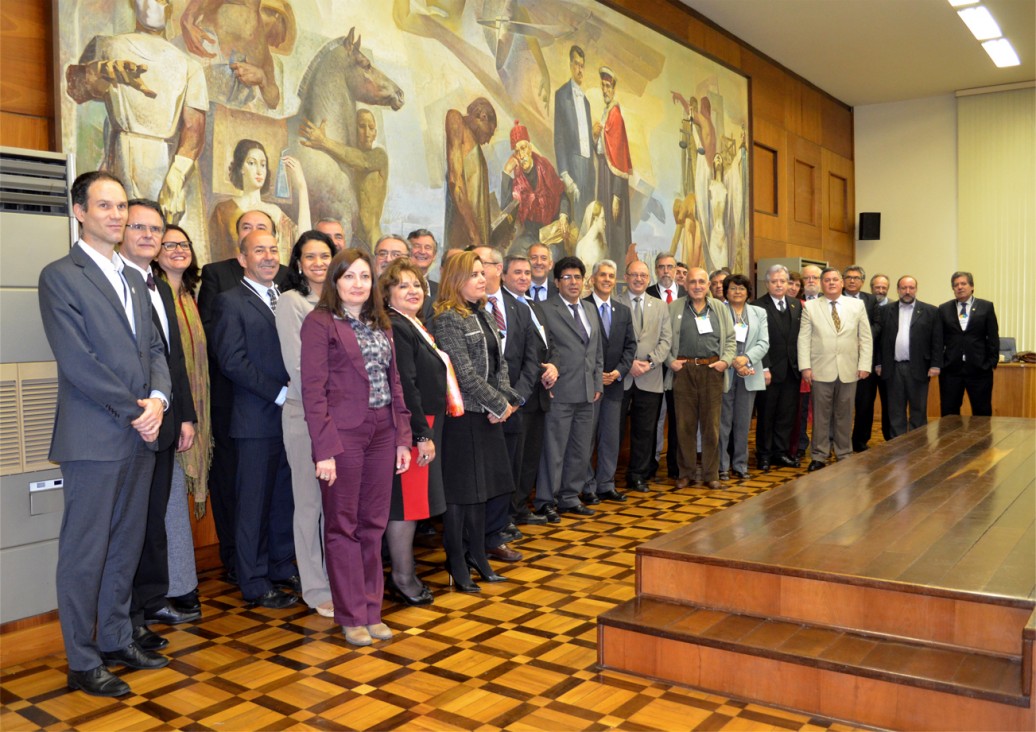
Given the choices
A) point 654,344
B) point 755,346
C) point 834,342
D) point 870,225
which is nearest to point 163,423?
point 654,344

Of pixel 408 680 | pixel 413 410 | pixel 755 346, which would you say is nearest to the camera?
pixel 408 680

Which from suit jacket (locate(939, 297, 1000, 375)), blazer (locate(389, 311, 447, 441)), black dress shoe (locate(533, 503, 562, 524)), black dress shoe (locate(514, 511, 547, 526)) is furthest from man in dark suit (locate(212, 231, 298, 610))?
suit jacket (locate(939, 297, 1000, 375))

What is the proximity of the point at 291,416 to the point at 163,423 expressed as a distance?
545mm

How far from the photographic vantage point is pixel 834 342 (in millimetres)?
6957

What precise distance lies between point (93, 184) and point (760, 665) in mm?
2725

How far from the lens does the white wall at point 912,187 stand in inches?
514

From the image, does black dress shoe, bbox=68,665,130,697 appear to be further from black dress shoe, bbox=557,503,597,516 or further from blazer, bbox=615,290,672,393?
blazer, bbox=615,290,672,393

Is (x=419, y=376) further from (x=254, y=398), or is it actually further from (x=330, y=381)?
(x=254, y=398)

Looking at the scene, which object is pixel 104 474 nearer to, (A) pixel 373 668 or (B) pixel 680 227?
(A) pixel 373 668

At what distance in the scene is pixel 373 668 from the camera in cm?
294

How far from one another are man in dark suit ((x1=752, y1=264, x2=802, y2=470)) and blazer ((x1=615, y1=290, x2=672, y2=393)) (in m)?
1.39

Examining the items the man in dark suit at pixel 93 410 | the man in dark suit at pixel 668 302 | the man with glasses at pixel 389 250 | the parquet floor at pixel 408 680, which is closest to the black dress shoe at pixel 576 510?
the man in dark suit at pixel 668 302

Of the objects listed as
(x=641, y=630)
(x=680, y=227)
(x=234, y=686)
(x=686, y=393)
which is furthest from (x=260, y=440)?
(x=680, y=227)

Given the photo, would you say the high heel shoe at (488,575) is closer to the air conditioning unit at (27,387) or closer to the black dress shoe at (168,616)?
the black dress shoe at (168,616)
